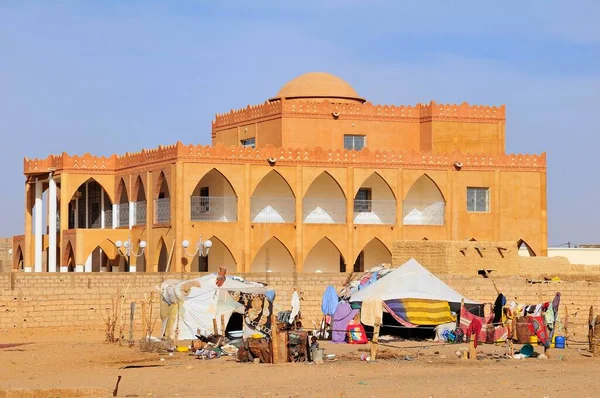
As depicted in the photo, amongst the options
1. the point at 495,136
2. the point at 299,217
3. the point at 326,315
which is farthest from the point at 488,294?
the point at 495,136

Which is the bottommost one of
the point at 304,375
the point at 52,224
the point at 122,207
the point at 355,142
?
the point at 304,375

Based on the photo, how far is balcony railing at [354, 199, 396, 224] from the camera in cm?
3975

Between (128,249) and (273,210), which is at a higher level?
(273,210)

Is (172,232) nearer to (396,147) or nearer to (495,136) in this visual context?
(396,147)

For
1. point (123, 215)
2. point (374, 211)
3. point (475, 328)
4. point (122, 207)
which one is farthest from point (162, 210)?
point (475, 328)

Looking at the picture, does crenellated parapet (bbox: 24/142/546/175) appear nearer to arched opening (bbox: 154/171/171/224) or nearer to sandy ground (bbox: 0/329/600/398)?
arched opening (bbox: 154/171/171/224)

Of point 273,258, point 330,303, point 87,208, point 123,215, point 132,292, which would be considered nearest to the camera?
point 330,303

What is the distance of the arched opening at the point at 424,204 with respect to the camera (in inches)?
1580

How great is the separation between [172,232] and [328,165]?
5.35 metres

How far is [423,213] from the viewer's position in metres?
40.3

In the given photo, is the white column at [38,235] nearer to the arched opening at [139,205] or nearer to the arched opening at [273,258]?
the arched opening at [139,205]

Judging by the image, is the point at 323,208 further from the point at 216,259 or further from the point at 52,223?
the point at 52,223

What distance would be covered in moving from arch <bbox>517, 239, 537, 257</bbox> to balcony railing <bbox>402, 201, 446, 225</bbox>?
279 centimetres

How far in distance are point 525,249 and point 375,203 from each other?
5.96 meters
